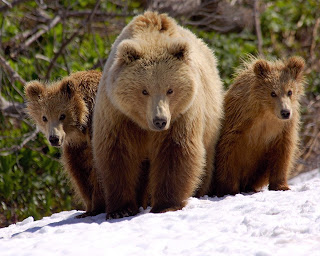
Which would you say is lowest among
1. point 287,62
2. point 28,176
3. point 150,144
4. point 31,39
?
point 28,176

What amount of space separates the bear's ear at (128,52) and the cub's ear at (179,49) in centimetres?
30

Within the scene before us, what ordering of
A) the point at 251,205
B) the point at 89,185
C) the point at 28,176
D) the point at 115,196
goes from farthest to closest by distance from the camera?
the point at 28,176 < the point at 89,185 < the point at 115,196 < the point at 251,205

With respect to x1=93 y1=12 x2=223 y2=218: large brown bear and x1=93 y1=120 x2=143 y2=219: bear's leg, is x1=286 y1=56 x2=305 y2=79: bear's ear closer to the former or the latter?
x1=93 y1=12 x2=223 y2=218: large brown bear

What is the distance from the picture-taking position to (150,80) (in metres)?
4.89

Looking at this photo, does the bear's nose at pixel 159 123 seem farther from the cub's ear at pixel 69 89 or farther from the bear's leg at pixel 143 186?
the cub's ear at pixel 69 89

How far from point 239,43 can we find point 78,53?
3592 mm

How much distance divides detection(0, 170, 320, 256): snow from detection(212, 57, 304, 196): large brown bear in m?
0.80

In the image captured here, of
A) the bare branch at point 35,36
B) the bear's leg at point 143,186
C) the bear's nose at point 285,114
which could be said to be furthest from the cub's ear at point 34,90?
the bare branch at point 35,36

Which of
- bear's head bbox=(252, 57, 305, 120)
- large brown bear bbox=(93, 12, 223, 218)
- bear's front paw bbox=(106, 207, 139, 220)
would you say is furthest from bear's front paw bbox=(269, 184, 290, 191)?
bear's front paw bbox=(106, 207, 139, 220)

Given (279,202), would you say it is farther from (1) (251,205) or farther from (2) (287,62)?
(2) (287,62)

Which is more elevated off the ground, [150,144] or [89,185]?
Result: [150,144]

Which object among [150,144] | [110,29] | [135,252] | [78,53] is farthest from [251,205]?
[110,29]

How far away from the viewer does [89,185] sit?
5.67m

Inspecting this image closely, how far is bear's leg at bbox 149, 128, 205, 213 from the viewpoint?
5102 mm
